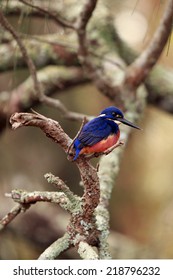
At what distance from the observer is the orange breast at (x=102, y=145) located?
1082 mm

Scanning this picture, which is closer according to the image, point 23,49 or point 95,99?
point 23,49

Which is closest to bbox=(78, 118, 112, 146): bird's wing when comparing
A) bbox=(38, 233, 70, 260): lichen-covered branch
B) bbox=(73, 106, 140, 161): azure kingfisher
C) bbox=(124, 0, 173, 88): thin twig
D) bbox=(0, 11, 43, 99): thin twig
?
bbox=(73, 106, 140, 161): azure kingfisher

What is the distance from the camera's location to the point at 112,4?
257 cm

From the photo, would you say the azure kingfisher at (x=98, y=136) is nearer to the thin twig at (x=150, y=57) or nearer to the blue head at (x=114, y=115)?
the blue head at (x=114, y=115)

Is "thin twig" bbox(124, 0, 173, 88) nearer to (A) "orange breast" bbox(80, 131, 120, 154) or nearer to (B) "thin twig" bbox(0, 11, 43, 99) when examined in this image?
(B) "thin twig" bbox(0, 11, 43, 99)

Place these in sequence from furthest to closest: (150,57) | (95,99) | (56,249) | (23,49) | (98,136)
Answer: (95,99), (150,57), (23,49), (56,249), (98,136)

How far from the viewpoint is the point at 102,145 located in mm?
1103

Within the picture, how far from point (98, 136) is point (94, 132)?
0.04ft

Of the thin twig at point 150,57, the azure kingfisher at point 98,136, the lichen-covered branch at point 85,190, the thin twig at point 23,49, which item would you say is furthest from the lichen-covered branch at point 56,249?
the thin twig at point 150,57

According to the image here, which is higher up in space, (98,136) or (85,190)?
(98,136)

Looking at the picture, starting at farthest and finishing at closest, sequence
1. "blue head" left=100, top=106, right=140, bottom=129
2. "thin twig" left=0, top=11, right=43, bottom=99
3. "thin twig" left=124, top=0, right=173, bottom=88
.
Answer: "thin twig" left=124, top=0, right=173, bottom=88
"thin twig" left=0, top=11, right=43, bottom=99
"blue head" left=100, top=106, right=140, bottom=129


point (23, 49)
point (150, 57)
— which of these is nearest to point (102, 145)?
point (23, 49)

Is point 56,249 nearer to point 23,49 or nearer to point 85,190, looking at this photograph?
point 85,190

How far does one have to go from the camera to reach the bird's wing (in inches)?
42.5
